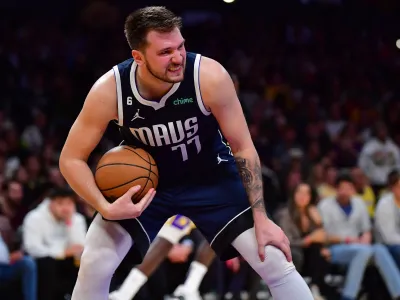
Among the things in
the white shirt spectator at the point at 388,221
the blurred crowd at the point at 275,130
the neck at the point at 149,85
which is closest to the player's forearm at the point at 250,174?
the neck at the point at 149,85

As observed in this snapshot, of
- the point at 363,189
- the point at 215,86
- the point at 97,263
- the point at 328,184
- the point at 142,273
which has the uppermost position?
the point at 215,86

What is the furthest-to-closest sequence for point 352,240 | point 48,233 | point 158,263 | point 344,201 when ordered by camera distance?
point 344,201
point 352,240
point 48,233
point 158,263

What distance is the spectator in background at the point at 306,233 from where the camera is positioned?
25.0 feet

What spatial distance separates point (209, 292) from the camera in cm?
767

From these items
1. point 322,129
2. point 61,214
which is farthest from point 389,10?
point 61,214

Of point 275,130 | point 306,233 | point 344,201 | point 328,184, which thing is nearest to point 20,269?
point 306,233

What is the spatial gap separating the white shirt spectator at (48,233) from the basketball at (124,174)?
10.6 ft

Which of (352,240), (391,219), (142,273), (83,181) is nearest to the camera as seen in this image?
(83,181)

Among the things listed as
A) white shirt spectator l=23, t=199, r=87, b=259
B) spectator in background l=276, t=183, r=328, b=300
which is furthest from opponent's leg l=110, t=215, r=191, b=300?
spectator in background l=276, t=183, r=328, b=300

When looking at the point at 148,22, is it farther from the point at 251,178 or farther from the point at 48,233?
the point at 48,233

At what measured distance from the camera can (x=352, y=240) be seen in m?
8.20

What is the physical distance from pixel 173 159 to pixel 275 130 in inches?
276

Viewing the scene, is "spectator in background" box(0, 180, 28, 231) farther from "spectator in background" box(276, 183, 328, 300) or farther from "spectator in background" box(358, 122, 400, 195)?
"spectator in background" box(358, 122, 400, 195)

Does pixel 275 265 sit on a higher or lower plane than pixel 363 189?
higher
